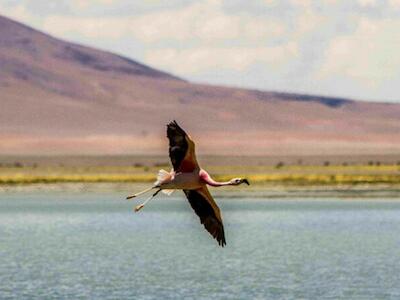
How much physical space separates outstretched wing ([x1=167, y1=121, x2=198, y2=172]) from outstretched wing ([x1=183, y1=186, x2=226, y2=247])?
59 cm

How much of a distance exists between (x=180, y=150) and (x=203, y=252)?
106ft

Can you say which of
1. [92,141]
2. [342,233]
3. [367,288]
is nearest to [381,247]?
[342,233]

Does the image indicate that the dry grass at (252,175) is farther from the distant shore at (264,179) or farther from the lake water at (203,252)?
the lake water at (203,252)

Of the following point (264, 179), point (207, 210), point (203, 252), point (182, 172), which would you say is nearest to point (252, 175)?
point (264, 179)

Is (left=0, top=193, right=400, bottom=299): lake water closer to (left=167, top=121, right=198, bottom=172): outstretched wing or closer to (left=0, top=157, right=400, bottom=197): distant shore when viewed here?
(left=0, top=157, right=400, bottom=197): distant shore

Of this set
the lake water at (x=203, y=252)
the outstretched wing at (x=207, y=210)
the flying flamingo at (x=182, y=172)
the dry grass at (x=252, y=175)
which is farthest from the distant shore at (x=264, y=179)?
the flying flamingo at (x=182, y=172)

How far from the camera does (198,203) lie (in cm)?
1980

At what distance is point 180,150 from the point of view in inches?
738

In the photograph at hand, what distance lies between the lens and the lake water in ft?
125

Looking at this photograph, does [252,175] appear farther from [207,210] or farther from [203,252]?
[207,210]

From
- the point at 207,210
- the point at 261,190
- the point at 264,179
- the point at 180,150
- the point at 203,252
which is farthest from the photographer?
the point at 264,179

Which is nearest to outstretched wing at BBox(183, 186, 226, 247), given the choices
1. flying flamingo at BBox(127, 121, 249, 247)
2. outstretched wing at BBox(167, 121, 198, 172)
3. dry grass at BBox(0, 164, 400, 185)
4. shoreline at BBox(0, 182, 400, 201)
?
flying flamingo at BBox(127, 121, 249, 247)

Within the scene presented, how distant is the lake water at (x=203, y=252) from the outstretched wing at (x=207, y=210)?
16225mm

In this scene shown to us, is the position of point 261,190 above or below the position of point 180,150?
below
